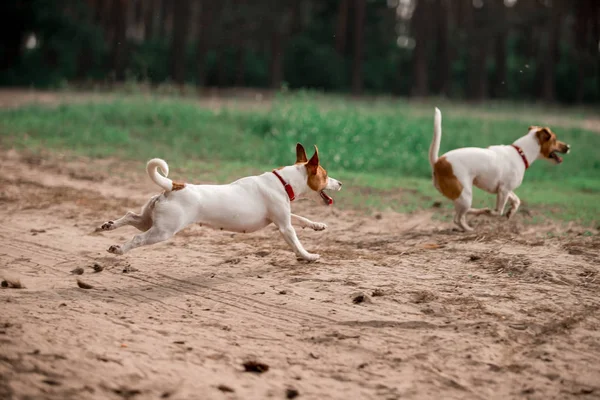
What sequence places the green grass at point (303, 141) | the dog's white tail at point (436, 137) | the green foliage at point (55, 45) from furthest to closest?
the green foliage at point (55, 45)
the green grass at point (303, 141)
the dog's white tail at point (436, 137)

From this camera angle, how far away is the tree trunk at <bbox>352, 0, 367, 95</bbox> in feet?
120

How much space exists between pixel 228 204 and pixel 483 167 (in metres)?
3.22

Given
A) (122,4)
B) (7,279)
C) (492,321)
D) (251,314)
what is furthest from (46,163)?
(122,4)

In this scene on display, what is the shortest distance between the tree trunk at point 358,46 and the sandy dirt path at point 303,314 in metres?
28.4

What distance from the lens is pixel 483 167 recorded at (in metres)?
8.37

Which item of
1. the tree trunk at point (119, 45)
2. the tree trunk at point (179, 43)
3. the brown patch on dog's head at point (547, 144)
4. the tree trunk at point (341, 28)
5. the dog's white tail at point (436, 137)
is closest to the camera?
the dog's white tail at point (436, 137)

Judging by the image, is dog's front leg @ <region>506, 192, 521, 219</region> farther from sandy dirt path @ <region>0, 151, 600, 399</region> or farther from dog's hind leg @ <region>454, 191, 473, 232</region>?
dog's hind leg @ <region>454, 191, 473, 232</region>

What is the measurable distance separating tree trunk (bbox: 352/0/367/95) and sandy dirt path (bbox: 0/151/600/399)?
2845cm

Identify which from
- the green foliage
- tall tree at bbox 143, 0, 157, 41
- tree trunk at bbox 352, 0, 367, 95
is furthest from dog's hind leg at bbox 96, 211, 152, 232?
tall tree at bbox 143, 0, 157, 41

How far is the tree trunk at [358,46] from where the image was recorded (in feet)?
120

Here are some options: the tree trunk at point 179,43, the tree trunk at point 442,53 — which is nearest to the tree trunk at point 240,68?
the tree trunk at point 179,43

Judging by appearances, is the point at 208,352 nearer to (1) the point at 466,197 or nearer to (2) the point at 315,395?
(2) the point at 315,395

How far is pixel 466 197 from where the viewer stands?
323 inches

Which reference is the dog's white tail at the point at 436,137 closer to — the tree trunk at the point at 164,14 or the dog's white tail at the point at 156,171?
the dog's white tail at the point at 156,171
